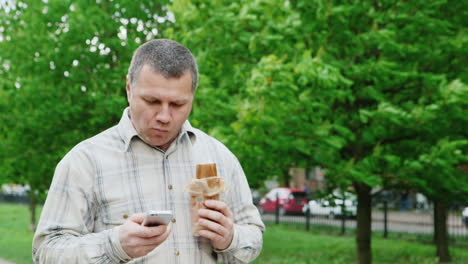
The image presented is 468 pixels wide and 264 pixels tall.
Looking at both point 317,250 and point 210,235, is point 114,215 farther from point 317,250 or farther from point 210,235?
point 317,250

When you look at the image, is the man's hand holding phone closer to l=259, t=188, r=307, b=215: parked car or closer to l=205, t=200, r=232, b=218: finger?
l=205, t=200, r=232, b=218: finger

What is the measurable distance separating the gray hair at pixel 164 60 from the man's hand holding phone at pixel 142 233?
54 centimetres

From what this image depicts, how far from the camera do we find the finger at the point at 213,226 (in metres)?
2.26

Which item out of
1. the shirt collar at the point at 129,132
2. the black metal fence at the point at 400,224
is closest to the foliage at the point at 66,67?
the shirt collar at the point at 129,132

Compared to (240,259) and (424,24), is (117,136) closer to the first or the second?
(240,259)

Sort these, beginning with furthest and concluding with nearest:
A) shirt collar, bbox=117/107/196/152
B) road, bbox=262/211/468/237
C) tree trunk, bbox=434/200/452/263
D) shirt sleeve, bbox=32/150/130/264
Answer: road, bbox=262/211/468/237 < tree trunk, bbox=434/200/452/263 < shirt collar, bbox=117/107/196/152 < shirt sleeve, bbox=32/150/130/264

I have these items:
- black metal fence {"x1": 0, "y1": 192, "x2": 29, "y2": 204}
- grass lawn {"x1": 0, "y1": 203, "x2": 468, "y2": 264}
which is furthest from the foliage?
black metal fence {"x1": 0, "y1": 192, "x2": 29, "y2": 204}

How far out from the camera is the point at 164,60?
2.27 meters

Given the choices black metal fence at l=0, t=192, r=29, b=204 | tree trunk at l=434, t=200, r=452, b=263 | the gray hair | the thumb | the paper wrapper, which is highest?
the gray hair

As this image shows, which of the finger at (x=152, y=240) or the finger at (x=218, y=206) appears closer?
the finger at (x=152, y=240)

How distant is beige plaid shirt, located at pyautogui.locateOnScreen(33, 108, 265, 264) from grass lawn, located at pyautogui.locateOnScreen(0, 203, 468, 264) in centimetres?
1236

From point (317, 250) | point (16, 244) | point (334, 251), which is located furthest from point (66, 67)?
point (16, 244)

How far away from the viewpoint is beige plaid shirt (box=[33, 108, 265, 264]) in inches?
86.6

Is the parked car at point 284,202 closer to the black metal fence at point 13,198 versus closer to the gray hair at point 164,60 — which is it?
the gray hair at point 164,60
